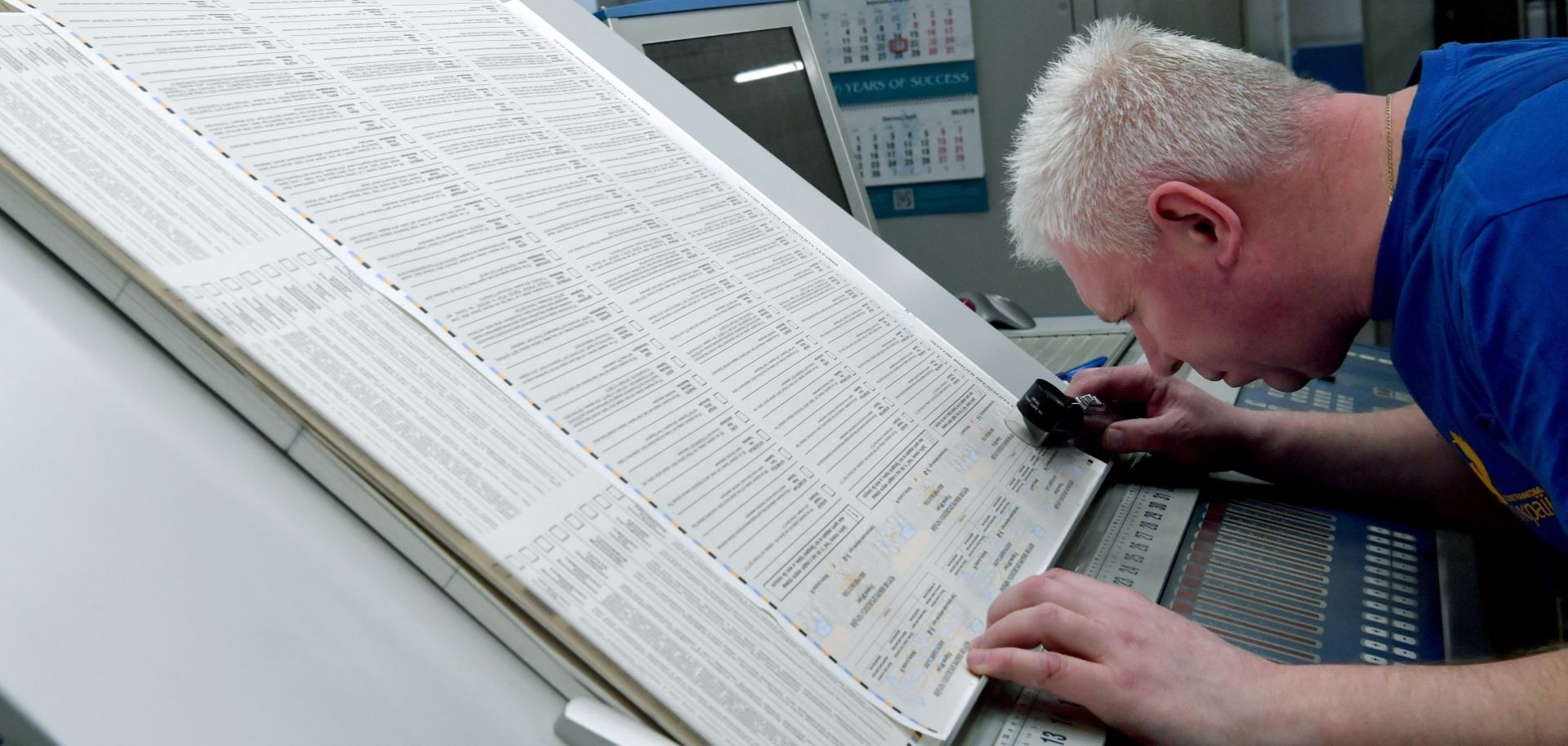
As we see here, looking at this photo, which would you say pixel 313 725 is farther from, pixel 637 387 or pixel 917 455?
pixel 917 455

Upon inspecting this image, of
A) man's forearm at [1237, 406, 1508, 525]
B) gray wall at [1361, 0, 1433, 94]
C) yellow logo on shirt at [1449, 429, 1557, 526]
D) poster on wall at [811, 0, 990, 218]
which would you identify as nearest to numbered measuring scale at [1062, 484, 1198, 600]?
man's forearm at [1237, 406, 1508, 525]

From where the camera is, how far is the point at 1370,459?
3.45ft

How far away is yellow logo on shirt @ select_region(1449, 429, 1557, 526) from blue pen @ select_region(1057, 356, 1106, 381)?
16.9 inches

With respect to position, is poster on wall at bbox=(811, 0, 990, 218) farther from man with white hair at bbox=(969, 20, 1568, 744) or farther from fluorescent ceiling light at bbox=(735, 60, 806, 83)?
man with white hair at bbox=(969, 20, 1568, 744)

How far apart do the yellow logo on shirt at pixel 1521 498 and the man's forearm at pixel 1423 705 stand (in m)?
0.20

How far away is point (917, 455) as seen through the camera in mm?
902

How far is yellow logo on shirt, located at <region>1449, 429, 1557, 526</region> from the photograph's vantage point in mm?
861

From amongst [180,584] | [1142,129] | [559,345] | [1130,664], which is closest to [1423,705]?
[1130,664]

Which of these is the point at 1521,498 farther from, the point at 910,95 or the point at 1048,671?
the point at 910,95

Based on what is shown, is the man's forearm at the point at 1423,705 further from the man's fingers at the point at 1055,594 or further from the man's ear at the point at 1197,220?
the man's ear at the point at 1197,220

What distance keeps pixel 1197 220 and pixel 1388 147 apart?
0.16 metres

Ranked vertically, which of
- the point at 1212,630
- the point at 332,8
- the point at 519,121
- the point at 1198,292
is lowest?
the point at 1212,630

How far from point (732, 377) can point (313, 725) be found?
404 mm

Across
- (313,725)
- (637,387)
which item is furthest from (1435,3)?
(313,725)
